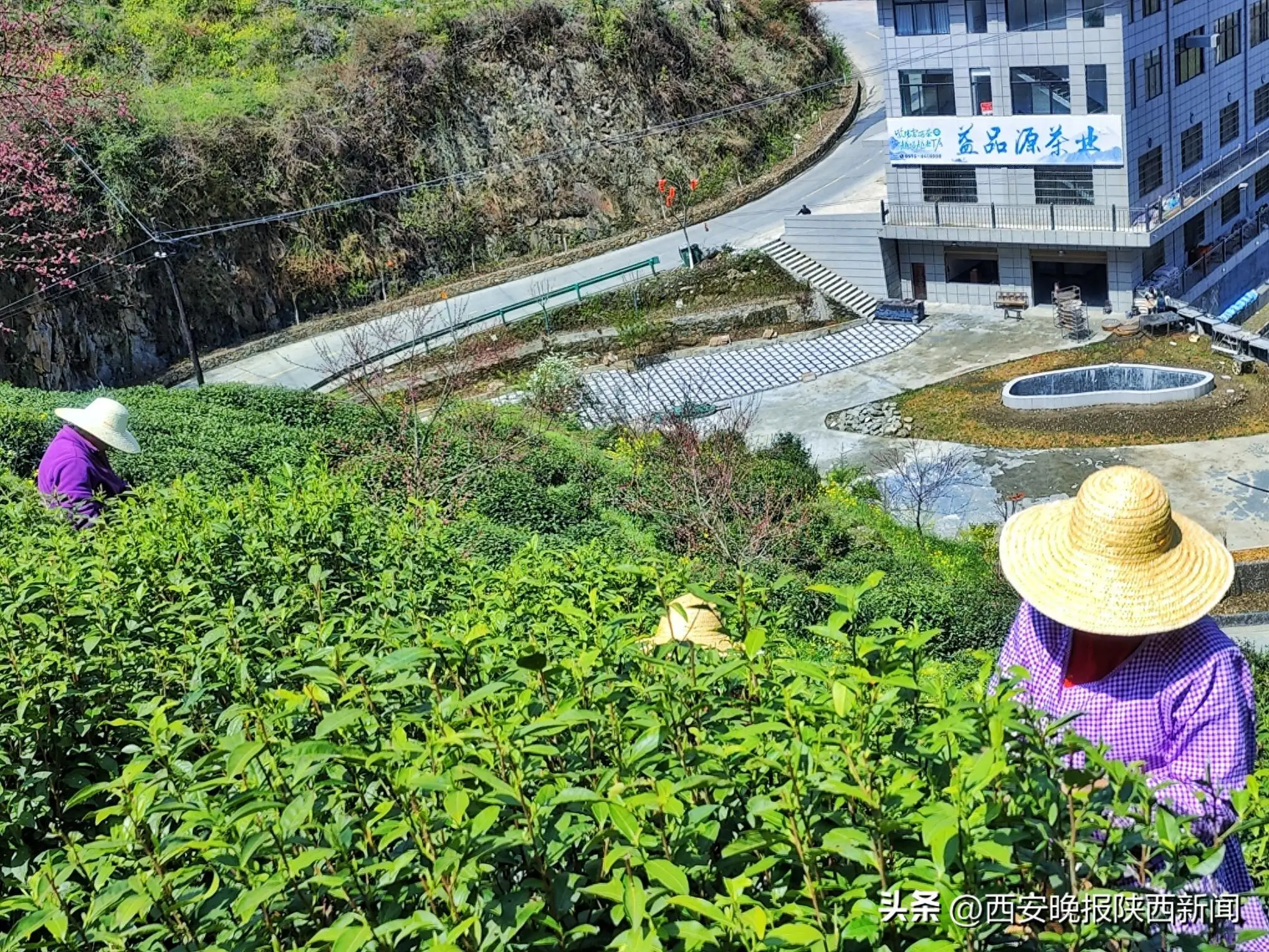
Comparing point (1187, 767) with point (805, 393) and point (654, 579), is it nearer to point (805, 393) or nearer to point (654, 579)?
point (654, 579)

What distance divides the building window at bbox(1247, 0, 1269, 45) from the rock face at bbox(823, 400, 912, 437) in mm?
16918

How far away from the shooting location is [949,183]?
30.7 m

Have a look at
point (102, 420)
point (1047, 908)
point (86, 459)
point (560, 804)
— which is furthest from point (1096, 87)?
point (560, 804)

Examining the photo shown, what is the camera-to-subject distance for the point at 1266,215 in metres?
36.0

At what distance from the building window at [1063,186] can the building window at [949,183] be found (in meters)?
1.54

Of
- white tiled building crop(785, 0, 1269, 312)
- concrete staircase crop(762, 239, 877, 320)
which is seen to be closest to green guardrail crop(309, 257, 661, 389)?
concrete staircase crop(762, 239, 877, 320)

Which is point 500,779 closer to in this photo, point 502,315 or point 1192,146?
point 502,315

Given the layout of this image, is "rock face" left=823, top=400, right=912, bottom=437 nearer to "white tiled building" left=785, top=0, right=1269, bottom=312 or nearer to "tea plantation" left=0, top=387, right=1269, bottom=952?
"white tiled building" left=785, top=0, right=1269, bottom=312

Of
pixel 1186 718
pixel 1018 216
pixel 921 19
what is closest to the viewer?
pixel 1186 718

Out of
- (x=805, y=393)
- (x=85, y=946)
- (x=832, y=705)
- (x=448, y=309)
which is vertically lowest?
(x=805, y=393)

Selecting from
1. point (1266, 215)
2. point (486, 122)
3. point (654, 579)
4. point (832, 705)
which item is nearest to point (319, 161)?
point (486, 122)

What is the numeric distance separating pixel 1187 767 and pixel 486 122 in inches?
1309

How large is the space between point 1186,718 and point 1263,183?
37251 millimetres

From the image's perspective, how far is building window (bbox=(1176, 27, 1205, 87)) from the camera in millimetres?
29969
